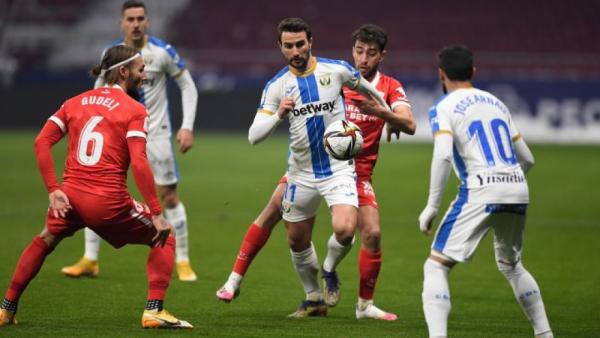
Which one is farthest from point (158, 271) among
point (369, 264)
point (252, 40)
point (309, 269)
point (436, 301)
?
point (252, 40)

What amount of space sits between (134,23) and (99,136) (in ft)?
9.86

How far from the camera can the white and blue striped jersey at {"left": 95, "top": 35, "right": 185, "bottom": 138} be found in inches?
379

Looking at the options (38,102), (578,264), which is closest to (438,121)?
(578,264)

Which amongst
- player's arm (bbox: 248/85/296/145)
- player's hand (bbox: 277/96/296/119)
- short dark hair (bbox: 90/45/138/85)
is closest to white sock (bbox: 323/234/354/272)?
player's arm (bbox: 248/85/296/145)

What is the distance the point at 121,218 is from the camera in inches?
264

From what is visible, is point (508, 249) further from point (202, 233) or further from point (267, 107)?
point (202, 233)

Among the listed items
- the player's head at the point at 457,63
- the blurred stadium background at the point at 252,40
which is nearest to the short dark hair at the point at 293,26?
the player's head at the point at 457,63

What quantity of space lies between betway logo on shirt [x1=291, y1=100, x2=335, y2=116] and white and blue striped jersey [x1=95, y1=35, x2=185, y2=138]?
2.67 m

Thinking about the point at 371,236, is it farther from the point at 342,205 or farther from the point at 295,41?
the point at 295,41

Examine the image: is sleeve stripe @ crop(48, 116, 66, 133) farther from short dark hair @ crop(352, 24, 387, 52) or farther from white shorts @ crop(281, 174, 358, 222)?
short dark hair @ crop(352, 24, 387, 52)

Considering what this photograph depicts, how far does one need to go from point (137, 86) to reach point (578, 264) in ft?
18.3

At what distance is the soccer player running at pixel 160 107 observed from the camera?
373 inches

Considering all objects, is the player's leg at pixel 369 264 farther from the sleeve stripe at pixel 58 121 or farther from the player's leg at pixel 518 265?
the sleeve stripe at pixel 58 121

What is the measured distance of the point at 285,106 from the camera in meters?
6.82
